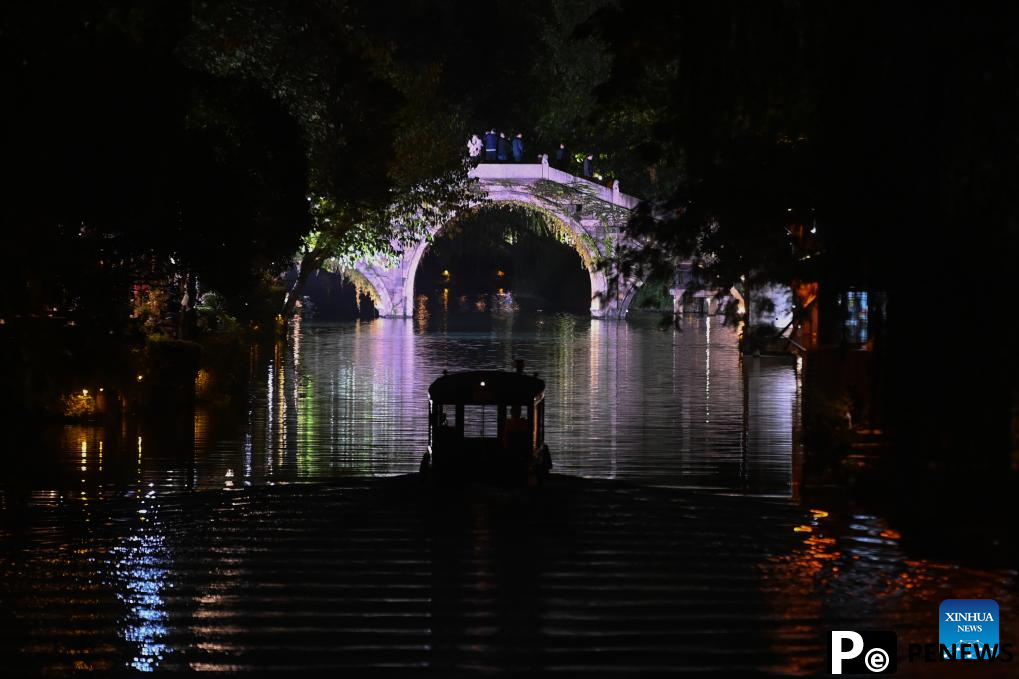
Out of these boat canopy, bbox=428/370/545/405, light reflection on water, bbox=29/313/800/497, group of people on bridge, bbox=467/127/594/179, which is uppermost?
group of people on bridge, bbox=467/127/594/179

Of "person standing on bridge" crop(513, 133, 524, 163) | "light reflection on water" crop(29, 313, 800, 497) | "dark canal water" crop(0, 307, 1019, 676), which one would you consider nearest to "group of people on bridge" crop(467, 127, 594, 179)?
"person standing on bridge" crop(513, 133, 524, 163)

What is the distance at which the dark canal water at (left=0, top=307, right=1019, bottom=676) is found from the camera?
1071 centimetres

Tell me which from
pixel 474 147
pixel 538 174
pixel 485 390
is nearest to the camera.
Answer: pixel 485 390

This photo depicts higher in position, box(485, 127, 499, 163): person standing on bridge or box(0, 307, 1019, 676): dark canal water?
box(485, 127, 499, 163): person standing on bridge

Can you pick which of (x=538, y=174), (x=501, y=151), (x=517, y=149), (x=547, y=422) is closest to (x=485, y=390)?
(x=547, y=422)

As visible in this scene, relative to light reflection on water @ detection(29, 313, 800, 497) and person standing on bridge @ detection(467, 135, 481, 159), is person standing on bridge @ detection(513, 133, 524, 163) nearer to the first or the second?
person standing on bridge @ detection(467, 135, 481, 159)

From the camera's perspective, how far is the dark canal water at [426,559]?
1071 centimetres

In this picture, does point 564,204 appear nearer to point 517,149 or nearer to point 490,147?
point 517,149

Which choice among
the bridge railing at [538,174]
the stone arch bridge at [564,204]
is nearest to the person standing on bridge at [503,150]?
the bridge railing at [538,174]

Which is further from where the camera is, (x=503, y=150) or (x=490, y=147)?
(x=503, y=150)

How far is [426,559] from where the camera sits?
13742 millimetres

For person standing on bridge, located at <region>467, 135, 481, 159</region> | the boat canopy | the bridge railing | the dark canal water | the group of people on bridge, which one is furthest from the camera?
the group of people on bridge

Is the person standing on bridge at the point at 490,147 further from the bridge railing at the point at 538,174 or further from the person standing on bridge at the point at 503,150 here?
the bridge railing at the point at 538,174

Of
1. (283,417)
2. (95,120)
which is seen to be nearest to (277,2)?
(283,417)
